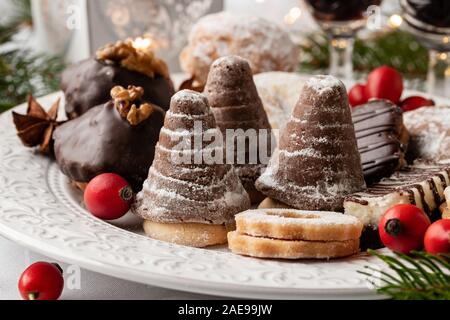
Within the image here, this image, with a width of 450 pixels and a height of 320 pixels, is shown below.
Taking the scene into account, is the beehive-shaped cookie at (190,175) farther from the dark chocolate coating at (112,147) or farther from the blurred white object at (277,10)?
the blurred white object at (277,10)

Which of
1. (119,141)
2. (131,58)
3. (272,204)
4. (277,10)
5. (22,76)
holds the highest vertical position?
(131,58)

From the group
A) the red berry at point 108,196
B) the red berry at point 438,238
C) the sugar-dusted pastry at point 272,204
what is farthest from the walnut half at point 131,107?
the red berry at point 438,238

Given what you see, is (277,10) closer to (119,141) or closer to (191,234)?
(119,141)

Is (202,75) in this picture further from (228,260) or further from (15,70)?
(228,260)

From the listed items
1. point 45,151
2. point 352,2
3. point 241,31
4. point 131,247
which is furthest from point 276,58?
point 131,247

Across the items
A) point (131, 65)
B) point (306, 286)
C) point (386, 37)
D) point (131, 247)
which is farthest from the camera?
point (386, 37)

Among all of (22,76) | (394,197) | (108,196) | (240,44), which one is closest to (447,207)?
(394,197)
